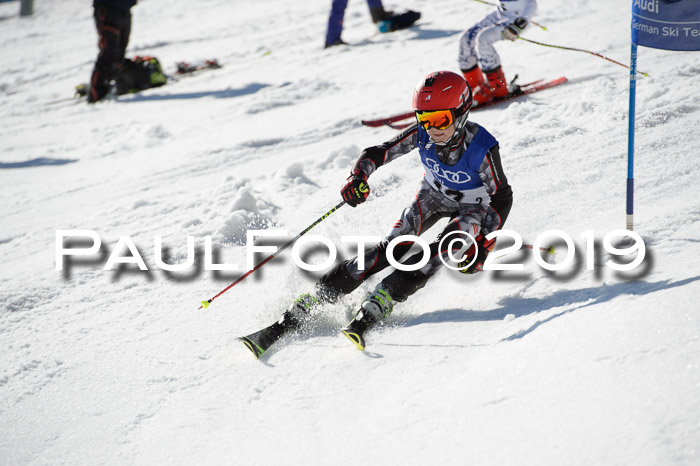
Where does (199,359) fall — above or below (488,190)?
below

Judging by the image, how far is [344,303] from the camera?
4.02 metres

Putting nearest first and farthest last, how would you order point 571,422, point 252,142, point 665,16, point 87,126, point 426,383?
point 571,422, point 426,383, point 665,16, point 252,142, point 87,126

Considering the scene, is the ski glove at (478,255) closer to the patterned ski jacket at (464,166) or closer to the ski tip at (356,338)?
the patterned ski jacket at (464,166)

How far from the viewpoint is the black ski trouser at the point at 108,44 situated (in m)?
9.86

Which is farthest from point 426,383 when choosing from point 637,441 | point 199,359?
point 199,359

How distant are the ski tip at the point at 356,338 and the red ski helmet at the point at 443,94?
4.62 ft

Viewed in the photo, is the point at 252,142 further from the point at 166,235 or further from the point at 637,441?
the point at 637,441

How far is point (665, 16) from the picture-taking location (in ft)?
11.1

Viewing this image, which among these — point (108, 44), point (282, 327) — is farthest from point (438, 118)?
point (108, 44)

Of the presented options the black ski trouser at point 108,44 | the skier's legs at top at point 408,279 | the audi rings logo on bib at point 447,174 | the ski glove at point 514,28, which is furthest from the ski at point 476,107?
the black ski trouser at point 108,44

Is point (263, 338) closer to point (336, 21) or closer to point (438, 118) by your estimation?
point (438, 118)

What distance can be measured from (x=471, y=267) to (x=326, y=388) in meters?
1.12

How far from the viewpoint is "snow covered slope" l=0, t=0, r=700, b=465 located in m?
2.67

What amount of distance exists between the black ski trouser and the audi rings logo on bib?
807 cm
